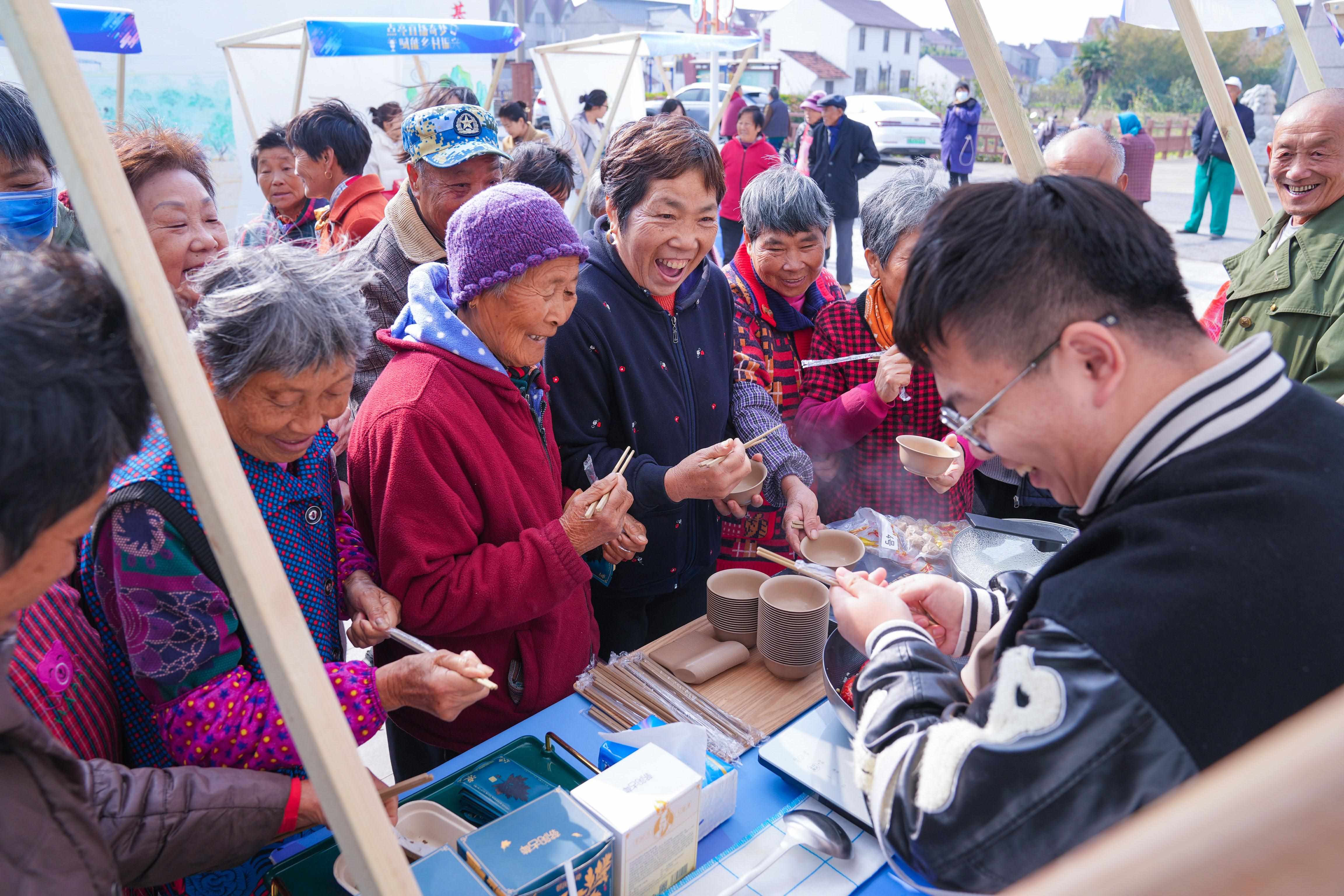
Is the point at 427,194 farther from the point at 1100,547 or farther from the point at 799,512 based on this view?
the point at 1100,547

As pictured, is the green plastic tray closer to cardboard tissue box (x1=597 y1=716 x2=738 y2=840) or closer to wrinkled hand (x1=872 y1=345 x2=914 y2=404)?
cardboard tissue box (x1=597 y1=716 x2=738 y2=840)

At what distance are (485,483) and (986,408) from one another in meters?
1.05

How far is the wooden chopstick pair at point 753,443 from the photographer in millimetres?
1971

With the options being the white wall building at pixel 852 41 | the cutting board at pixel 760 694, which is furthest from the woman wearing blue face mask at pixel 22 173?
the white wall building at pixel 852 41

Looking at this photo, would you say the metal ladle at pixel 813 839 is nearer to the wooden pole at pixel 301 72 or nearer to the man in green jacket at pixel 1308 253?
the man in green jacket at pixel 1308 253

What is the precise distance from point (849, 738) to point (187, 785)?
3.66 feet

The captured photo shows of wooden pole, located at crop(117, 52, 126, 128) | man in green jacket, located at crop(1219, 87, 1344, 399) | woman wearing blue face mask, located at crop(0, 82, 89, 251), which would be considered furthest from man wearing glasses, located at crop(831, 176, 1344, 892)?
wooden pole, located at crop(117, 52, 126, 128)

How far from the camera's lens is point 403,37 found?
7.92 meters

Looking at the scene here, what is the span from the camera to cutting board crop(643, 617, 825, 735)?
1.73 metres

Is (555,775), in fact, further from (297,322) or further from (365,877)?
(297,322)

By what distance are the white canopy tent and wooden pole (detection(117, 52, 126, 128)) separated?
13.4 ft

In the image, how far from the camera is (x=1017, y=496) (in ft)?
9.95

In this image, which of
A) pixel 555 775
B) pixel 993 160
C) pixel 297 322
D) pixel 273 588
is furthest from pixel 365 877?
pixel 993 160

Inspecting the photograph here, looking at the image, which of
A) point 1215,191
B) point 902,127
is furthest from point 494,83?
point 902,127
